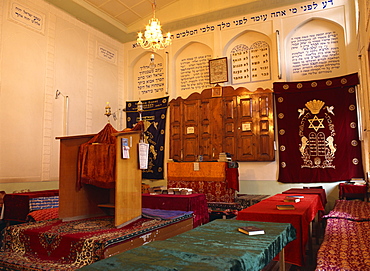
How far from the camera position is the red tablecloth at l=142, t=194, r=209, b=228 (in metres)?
5.51

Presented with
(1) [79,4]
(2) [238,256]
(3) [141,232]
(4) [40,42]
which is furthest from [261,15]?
(2) [238,256]

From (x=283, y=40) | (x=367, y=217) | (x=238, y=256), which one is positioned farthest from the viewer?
(x=283, y=40)

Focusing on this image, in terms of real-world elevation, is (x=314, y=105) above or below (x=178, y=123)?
above

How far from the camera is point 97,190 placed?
192 inches

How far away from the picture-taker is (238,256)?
1894 mm

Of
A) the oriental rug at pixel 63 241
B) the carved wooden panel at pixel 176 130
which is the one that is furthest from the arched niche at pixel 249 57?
the oriental rug at pixel 63 241

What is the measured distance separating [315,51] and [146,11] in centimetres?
531

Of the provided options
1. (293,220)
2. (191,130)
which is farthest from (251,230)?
(191,130)

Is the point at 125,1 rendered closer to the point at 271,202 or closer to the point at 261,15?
the point at 261,15

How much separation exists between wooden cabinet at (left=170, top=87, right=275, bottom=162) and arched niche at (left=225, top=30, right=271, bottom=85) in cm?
45

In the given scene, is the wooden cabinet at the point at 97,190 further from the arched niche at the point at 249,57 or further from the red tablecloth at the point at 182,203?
the arched niche at the point at 249,57

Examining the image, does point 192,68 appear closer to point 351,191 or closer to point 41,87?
point 41,87

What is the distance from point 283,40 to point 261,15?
100 cm

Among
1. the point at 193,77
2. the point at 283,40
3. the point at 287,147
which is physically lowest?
the point at 287,147
